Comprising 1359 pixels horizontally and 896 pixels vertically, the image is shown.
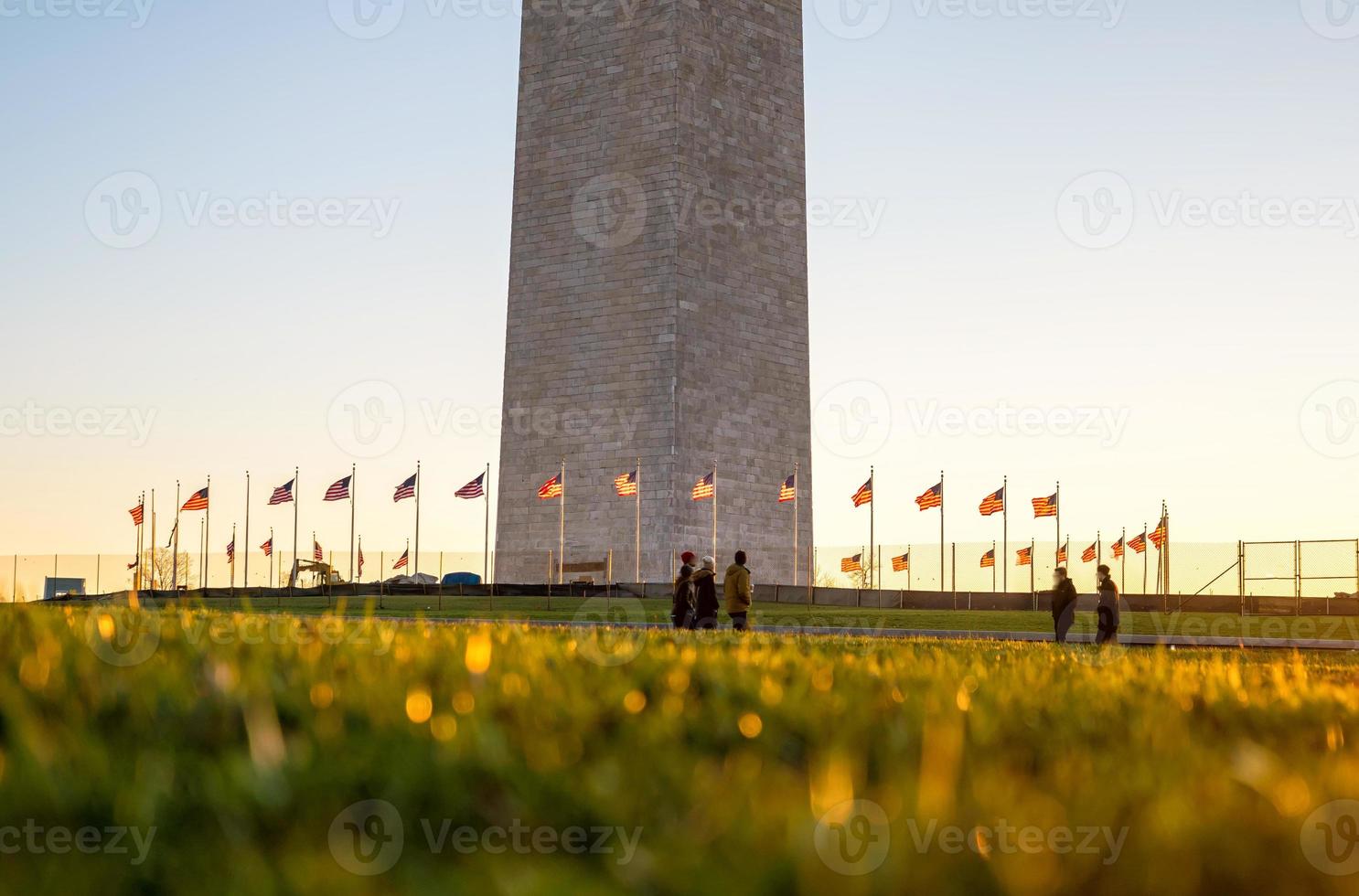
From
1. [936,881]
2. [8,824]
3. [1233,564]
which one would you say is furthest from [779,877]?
[1233,564]

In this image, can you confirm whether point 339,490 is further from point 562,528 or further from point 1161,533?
point 1161,533

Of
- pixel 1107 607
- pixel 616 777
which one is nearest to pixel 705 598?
pixel 1107 607

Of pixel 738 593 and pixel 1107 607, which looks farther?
pixel 1107 607

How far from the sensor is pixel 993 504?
190ft

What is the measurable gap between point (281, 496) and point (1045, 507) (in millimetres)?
31331

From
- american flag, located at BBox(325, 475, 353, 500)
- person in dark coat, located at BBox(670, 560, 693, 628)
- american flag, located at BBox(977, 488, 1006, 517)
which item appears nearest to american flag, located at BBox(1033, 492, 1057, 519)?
american flag, located at BBox(977, 488, 1006, 517)

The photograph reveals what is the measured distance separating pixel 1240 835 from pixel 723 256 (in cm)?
6255

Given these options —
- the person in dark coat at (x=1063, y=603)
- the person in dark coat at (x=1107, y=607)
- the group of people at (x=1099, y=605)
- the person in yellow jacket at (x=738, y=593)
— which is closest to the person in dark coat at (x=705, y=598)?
the person in yellow jacket at (x=738, y=593)

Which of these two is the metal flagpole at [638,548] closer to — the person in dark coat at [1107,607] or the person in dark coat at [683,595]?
the person in dark coat at [683,595]

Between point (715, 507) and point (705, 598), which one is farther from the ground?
point (715, 507)

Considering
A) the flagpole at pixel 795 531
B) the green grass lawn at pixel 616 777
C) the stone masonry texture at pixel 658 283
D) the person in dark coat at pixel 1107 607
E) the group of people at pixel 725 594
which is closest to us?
the green grass lawn at pixel 616 777

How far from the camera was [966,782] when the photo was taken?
3891 mm

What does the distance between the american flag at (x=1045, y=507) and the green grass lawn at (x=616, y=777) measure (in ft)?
174

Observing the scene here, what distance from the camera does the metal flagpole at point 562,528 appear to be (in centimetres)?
6412
